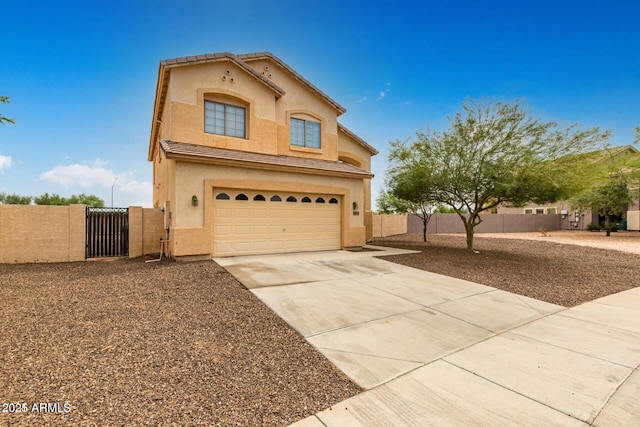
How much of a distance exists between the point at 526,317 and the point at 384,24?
15.2 metres

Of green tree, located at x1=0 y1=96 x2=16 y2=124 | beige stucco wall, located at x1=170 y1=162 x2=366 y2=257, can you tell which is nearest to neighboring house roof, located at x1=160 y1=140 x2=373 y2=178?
beige stucco wall, located at x1=170 y1=162 x2=366 y2=257

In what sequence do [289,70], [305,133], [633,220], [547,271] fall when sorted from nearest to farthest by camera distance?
[547,271], [289,70], [305,133], [633,220]

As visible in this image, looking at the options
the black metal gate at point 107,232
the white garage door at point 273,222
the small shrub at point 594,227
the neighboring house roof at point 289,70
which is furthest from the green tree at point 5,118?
the small shrub at point 594,227

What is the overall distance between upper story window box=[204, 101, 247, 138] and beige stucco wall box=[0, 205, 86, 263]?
557 centimetres

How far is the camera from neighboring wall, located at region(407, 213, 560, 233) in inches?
997

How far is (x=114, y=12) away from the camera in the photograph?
11047mm

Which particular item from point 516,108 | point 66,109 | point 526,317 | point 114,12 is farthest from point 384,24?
point 66,109

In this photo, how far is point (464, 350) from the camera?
3670 mm

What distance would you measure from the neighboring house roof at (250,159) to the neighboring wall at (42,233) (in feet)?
14.3

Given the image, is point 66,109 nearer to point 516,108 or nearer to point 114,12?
point 114,12

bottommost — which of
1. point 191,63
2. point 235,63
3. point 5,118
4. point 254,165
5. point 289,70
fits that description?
point 254,165

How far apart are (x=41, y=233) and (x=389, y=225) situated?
20159 millimetres

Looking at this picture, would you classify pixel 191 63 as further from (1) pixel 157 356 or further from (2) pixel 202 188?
(1) pixel 157 356

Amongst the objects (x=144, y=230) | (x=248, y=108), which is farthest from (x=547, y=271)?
(x=144, y=230)
